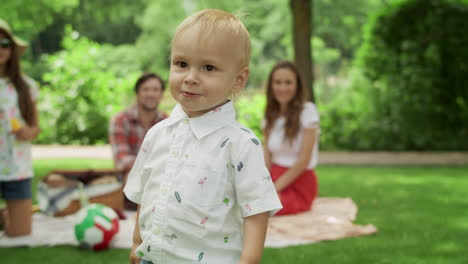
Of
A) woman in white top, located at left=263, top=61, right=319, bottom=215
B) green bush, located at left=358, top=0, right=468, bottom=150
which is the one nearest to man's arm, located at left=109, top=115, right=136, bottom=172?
woman in white top, located at left=263, top=61, right=319, bottom=215

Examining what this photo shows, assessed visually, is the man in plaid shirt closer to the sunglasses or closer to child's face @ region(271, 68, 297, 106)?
child's face @ region(271, 68, 297, 106)

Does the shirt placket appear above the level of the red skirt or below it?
above

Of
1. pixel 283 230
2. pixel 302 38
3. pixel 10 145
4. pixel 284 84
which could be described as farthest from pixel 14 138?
pixel 302 38

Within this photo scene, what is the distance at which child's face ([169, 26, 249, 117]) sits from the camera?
1812 millimetres

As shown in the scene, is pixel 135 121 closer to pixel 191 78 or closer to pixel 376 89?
pixel 191 78

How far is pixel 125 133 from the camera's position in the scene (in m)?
6.19

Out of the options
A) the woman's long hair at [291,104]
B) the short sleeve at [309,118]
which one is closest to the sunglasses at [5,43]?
the woman's long hair at [291,104]

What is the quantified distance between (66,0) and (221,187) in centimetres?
1241

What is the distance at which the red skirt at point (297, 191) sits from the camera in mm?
5844

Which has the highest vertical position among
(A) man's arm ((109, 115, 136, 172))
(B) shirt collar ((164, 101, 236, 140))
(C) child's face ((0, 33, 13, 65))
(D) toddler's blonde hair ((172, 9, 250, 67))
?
(C) child's face ((0, 33, 13, 65))

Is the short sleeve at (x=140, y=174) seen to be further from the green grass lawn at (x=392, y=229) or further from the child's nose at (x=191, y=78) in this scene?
the green grass lawn at (x=392, y=229)

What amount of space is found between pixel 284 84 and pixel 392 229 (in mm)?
1796

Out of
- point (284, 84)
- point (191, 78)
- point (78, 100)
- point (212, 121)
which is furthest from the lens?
point (78, 100)

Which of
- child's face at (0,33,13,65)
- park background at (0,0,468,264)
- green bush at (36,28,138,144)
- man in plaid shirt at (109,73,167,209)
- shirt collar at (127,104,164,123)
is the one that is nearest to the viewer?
park background at (0,0,468,264)
